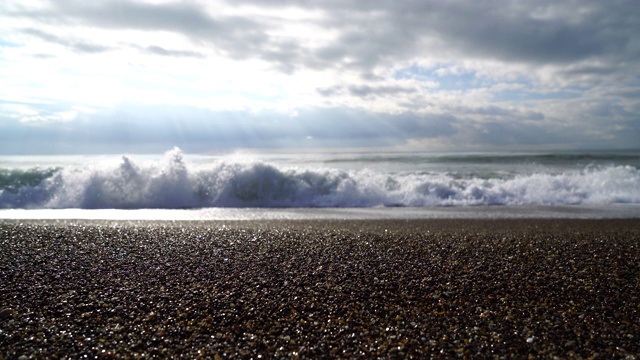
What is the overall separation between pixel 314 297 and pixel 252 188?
10.5 metres

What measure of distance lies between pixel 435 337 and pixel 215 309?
176 cm

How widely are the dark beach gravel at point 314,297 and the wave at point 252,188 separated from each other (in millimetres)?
7166

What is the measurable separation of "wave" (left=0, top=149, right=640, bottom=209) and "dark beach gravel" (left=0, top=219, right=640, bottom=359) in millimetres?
7166

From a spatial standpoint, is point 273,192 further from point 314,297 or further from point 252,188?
point 314,297

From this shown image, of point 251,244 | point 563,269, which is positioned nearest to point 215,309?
point 251,244

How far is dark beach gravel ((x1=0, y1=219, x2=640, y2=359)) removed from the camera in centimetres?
279

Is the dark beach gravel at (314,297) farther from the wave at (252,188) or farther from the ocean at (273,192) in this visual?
the wave at (252,188)

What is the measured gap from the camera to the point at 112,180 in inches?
504

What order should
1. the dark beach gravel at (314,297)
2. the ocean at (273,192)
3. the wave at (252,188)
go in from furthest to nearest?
the wave at (252,188), the ocean at (273,192), the dark beach gravel at (314,297)

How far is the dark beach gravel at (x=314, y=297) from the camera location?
279 cm

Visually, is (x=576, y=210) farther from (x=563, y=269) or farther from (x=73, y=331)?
(x=73, y=331)

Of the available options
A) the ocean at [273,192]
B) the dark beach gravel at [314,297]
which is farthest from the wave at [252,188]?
the dark beach gravel at [314,297]

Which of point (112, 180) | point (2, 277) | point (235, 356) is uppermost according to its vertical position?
point (112, 180)

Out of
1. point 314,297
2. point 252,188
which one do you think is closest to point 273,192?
point 252,188
